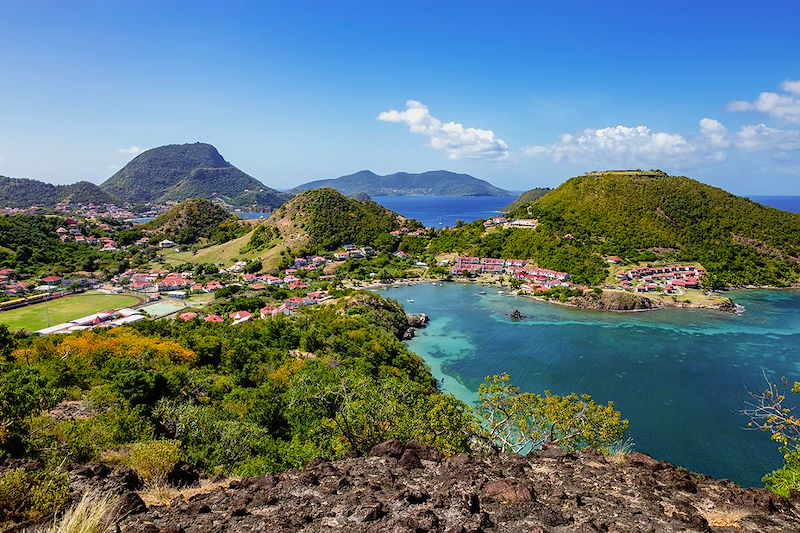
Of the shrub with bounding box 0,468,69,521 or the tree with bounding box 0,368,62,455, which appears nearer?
the shrub with bounding box 0,468,69,521

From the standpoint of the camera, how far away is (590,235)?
8244cm

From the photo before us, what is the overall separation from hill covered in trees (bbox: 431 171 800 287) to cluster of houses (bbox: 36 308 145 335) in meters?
58.1

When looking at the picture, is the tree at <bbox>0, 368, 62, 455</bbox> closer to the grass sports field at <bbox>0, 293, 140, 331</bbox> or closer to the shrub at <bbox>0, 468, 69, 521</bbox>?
the shrub at <bbox>0, 468, 69, 521</bbox>

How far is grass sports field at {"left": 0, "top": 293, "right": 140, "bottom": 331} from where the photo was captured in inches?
1695

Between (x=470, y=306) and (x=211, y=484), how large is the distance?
49.9 m

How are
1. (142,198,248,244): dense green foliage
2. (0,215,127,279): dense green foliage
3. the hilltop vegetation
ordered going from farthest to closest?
(142,198,248,244): dense green foliage → the hilltop vegetation → (0,215,127,279): dense green foliage

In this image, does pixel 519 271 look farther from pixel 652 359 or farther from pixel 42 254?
pixel 42 254

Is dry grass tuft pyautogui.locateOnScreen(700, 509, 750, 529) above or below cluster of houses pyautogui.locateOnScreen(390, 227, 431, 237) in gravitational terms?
above

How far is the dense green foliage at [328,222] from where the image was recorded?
92.2 meters

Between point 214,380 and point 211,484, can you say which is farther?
point 214,380

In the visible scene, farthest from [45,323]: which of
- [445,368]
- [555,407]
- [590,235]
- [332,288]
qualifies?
[590,235]

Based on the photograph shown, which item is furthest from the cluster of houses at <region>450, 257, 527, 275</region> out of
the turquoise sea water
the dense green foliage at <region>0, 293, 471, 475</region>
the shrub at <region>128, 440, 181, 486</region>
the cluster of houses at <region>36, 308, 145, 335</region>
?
the shrub at <region>128, 440, 181, 486</region>

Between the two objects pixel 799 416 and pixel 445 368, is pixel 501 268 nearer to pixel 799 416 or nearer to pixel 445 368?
pixel 445 368

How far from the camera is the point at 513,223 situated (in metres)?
93.0
